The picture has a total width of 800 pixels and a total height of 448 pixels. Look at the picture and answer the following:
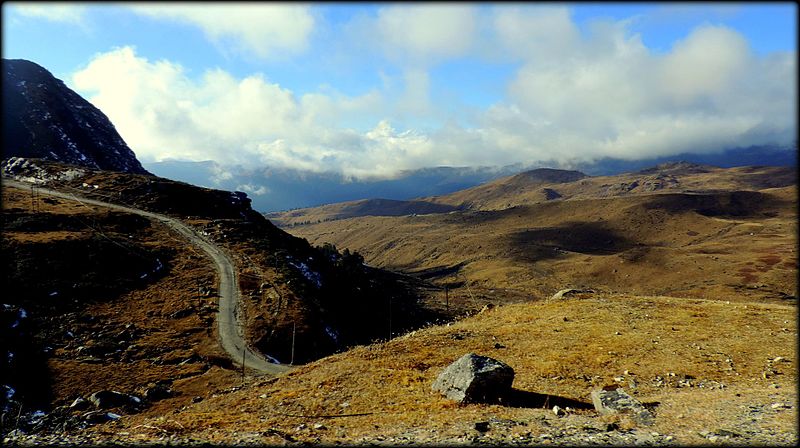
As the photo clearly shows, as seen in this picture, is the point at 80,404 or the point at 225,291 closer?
the point at 80,404

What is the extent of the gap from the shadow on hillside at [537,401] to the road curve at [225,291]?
88.0 ft

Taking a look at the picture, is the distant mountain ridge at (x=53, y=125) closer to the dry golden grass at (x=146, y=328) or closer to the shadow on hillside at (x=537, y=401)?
the dry golden grass at (x=146, y=328)

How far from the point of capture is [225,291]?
56375mm

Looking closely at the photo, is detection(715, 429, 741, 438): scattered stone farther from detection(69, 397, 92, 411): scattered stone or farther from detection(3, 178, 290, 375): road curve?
detection(3, 178, 290, 375): road curve

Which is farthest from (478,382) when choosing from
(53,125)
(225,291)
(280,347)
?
(53,125)

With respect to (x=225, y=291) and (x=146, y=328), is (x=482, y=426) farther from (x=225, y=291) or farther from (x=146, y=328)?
(x=225, y=291)

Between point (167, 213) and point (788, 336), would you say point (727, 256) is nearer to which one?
point (788, 336)

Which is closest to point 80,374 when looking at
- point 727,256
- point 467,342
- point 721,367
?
point 467,342

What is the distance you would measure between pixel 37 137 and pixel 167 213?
76.5 meters

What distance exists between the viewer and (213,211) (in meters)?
91.0

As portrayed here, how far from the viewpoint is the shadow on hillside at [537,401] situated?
1877 centimetres

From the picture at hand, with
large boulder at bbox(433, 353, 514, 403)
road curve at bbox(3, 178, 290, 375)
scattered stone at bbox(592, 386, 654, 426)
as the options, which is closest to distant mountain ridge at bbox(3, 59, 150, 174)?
road curve at bbox(3, 178, 290, 375)

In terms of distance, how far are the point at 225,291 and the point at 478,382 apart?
150ft

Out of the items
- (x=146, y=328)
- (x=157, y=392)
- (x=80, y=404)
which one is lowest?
(x=157, y=392)
